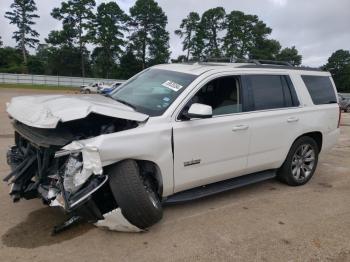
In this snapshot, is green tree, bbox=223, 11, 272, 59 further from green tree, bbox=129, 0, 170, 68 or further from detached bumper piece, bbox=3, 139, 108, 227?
detached bumper piece, bbox=3, 139, 108, 227

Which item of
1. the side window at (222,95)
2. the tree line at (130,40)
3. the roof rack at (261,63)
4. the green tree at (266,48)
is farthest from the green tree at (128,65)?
the side window at (222,95)

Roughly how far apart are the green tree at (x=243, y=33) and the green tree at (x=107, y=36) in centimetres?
2052

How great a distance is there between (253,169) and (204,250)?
5.85 ft

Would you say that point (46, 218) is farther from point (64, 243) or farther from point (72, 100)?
point (72, 100)

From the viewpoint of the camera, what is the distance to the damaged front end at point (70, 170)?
352 cm

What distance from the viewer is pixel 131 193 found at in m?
3.65

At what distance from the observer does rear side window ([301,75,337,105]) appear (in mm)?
5949

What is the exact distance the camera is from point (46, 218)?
427cm

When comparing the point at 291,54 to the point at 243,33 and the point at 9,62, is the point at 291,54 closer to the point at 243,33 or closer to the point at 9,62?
the point at 243,33

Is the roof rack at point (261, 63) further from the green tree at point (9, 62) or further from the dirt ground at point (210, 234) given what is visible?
the green tree at point (9, 62)

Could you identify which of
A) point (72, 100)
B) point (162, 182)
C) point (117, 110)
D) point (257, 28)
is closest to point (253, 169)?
point (162, 182)

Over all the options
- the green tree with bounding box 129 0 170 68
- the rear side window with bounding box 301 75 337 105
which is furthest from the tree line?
the rear side window with bounding box 301 75 337 105

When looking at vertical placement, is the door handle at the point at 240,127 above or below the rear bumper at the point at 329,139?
above

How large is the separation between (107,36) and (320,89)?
6604 cm
